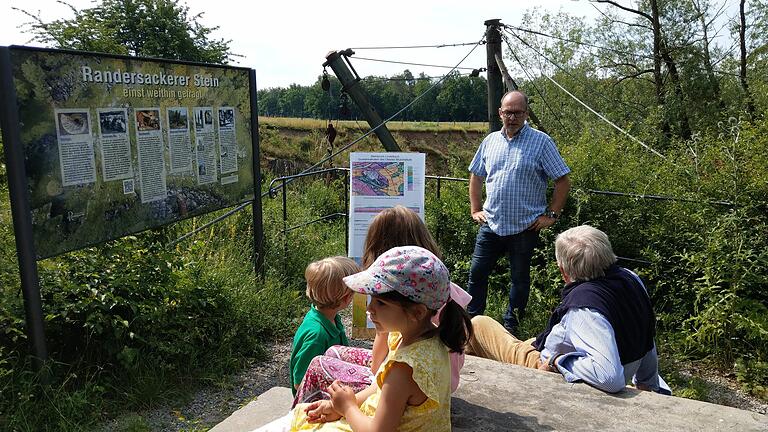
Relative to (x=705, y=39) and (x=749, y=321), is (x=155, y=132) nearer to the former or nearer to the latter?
(x=749, y=321)

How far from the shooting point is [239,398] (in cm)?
416

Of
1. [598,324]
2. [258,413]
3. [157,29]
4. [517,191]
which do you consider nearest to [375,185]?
[517,191]

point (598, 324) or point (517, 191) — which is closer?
point (598, 324)

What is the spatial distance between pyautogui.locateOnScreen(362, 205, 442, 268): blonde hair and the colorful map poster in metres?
2.30

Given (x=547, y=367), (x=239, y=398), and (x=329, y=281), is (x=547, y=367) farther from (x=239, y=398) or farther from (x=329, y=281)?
(x=239, y=398)

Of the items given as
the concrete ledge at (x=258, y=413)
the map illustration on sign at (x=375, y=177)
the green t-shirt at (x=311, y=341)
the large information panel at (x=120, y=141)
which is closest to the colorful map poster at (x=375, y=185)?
the map illustration on sign at (x=375, y=177)

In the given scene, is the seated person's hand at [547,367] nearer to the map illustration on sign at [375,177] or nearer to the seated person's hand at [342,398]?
the seated person's hand at [342,398]

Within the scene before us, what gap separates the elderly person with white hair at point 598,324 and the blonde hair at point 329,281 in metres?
1.13

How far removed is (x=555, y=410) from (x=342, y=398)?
1.04 m

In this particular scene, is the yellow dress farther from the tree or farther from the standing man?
the tree

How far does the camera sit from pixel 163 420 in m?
3.76

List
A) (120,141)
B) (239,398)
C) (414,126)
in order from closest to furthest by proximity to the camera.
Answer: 1. (120,141)
2. (239,398)
3. (414,126)

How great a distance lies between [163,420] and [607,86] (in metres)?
13.4

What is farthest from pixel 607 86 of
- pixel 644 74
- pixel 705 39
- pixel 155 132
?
pixel 155 132
